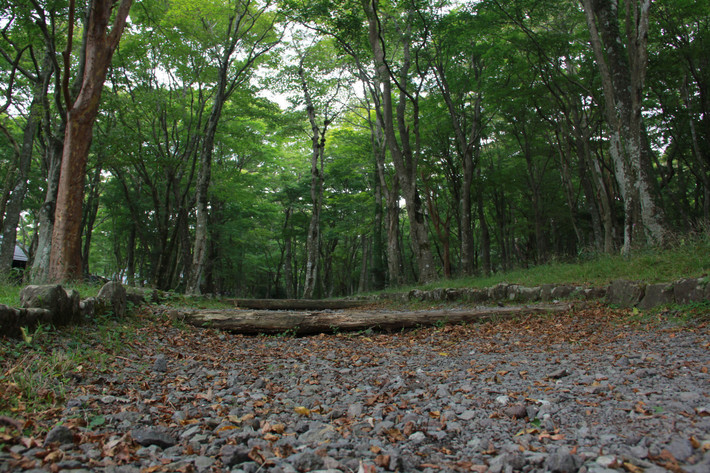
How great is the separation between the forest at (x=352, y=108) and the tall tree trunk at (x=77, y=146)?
0.03 m

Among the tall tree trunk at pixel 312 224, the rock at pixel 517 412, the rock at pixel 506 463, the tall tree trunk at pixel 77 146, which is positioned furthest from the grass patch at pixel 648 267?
the tall tree trunk at pixel 312 224

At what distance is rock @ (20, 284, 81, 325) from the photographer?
11.7 feet

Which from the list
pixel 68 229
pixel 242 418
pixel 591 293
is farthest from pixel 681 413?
pixel 68 229

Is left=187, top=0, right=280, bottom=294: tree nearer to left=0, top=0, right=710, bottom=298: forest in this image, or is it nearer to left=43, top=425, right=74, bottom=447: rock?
left=0, top=0, right=710, bottom=298: forest

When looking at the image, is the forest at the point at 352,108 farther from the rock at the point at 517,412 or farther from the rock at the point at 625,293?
the rock at the point at 517,412

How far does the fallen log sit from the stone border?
23.7 inches

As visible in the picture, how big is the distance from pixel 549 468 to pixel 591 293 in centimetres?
520

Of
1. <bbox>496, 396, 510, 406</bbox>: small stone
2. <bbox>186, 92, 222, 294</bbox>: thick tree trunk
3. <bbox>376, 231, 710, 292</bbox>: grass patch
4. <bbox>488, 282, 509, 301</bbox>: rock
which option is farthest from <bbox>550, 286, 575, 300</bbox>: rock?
<bbox>186, 92, 222, 294</bbox>: thick tree trunk

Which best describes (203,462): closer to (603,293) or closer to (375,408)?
(375,408)

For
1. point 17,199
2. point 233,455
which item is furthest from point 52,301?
point 17,199

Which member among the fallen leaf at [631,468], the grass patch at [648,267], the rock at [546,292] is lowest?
the fallen leaf at [631,468]

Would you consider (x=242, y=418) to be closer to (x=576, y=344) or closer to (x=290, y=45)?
(x=576, y=344)

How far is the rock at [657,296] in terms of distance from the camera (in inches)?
184

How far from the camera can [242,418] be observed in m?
2.31
